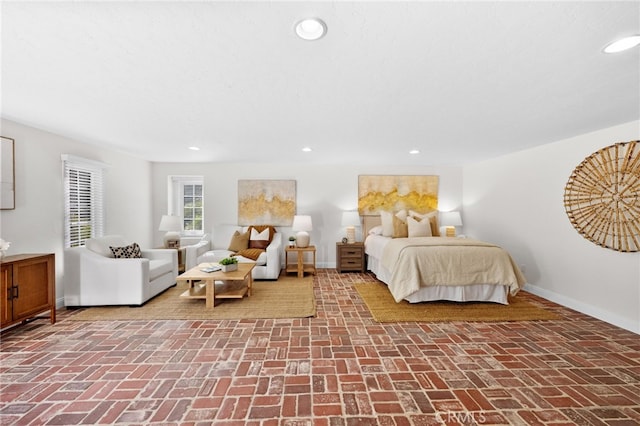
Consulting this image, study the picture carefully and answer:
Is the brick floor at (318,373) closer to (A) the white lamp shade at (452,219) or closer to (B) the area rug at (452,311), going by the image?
(B) the area rug at (452,311)

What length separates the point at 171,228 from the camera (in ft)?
15.7

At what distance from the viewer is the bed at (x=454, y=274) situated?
3416 millimetres

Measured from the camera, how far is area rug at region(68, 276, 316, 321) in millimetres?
3047

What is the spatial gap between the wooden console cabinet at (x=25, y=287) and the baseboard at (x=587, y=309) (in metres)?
6.07

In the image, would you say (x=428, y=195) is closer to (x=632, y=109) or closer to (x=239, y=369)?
(x=632, y=109)

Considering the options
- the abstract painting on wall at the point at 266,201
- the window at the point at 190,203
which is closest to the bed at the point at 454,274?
the abstract painting on wall at the point at 266,201

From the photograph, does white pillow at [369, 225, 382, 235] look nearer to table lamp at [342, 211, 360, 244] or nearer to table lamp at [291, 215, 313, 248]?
table lamp at [342, 211, 360, 244]

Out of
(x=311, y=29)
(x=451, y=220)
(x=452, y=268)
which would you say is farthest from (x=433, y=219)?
(x=311, y=29)

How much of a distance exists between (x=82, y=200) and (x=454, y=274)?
5327 millimetres

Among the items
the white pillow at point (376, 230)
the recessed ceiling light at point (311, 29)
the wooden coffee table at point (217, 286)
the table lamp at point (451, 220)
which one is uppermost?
the recessed ceiling light at point (311, 29)

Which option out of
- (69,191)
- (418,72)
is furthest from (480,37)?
(69,191)

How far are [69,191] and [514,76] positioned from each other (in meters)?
5.15

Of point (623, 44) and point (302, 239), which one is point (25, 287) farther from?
→ point (623, 44)

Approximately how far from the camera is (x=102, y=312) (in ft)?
10.4
